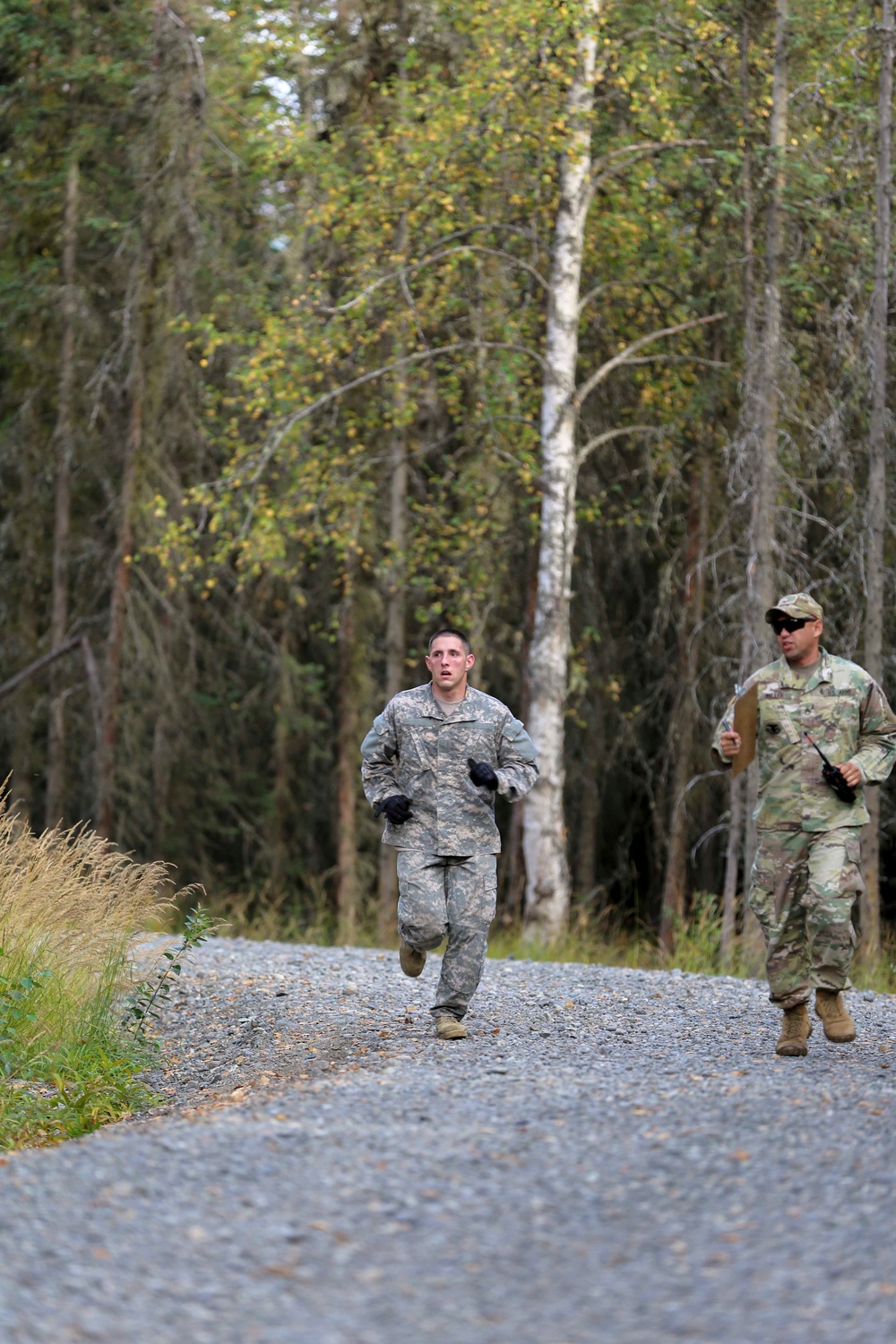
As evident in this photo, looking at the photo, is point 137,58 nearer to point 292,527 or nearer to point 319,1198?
point 292,527

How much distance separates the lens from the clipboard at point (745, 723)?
299 inches

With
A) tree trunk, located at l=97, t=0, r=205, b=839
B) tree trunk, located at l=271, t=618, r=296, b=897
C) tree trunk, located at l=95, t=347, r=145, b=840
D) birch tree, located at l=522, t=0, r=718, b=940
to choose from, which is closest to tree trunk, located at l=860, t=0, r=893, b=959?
birch tree, located at l=522, t=0, r=718, b=940

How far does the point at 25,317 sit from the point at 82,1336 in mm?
21519

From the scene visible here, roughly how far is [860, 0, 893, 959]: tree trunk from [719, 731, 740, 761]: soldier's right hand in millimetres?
7348

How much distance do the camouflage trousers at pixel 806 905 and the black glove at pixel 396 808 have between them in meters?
1.59

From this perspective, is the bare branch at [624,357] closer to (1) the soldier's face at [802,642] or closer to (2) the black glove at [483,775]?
(1) the soldier's face at [802,642]

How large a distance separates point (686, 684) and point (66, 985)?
446 inches

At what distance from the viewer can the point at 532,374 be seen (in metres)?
18.6

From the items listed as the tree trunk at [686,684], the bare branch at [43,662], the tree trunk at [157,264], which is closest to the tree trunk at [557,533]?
the tree trunk at [686,684]

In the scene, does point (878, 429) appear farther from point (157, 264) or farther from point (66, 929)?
point (157, 264)

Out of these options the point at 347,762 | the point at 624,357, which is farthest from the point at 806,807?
the point at 347,762

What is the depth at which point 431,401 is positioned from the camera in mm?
19156

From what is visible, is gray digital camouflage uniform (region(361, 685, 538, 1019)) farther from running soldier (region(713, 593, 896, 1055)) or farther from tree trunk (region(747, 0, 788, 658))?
tree trunk (region(747, 0, 788, 658))

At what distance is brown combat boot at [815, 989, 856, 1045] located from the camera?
7492 millimetres
